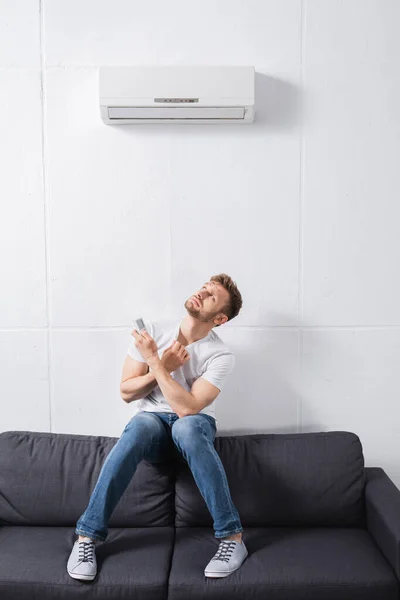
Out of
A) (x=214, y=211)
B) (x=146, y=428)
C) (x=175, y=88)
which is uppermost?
(x=175, y=88)

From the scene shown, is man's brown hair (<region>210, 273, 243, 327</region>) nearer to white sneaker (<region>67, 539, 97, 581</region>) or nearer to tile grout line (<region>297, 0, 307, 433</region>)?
tile grout line (<region>297, 0, 307, 433</region>)

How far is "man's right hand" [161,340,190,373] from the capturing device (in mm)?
2441

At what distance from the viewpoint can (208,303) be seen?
8.27 feet

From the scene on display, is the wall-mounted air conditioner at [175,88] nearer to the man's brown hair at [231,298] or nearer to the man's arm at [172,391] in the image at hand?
the man's brown hair at [231,298]

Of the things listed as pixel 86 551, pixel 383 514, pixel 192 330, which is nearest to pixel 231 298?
pixel 192 330

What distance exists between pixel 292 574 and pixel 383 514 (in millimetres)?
474

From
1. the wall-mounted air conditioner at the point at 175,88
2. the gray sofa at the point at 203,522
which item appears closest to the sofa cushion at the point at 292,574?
the gray sofa at the point at 203,522

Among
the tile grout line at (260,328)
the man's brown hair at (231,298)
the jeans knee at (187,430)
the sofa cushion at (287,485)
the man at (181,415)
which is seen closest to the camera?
the man at (181,415)

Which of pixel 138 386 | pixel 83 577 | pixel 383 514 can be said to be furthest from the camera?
pixel 138 386

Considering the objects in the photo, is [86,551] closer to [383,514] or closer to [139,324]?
[139,324]

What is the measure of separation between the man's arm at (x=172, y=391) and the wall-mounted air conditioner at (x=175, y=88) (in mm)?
1185

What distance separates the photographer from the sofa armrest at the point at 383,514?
210cm

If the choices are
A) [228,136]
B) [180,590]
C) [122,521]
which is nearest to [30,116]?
[228,136]

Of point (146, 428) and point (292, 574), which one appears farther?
point (146, 428)
